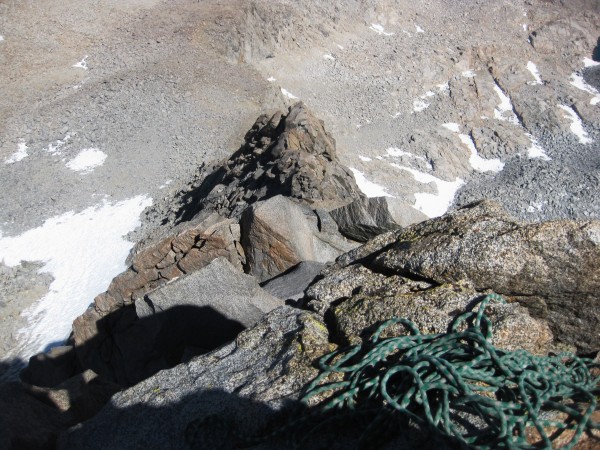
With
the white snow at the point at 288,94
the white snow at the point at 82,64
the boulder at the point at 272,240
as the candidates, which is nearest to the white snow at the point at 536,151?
the white snow at the point at 288,94

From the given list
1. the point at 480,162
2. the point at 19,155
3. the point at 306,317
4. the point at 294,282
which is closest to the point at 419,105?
the point at 480,162

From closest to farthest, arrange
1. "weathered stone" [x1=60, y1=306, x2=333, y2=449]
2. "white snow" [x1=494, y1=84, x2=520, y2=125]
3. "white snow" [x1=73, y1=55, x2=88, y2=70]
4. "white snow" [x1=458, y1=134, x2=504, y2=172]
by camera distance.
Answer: "weathered stone" [x1=60, y1=306, x2=333, y2=449] < "white snow" [x1=73, y1=55, x2=88, y2=70] < "white snow" [x1=458, y1=134, x2=504, y2=172] < "white snow" [x1=494, y1=84, x2=520, y2=125]

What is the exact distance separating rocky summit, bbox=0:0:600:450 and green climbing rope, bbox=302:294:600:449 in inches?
0.8

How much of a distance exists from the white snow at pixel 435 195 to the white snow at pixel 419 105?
30.8 feet

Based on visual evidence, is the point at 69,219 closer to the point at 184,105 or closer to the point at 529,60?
the point at 184,105

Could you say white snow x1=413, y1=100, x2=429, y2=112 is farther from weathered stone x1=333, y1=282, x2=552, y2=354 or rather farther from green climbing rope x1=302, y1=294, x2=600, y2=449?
→ green climbing rope x1=302, y1=294, x2=600, y2=449

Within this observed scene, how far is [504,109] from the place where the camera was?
46594 millimetres

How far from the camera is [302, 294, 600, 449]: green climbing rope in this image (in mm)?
3521

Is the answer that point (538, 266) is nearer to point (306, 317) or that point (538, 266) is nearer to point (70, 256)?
point (306, 317)

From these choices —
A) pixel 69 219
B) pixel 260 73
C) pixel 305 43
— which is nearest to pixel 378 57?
pixel 305 43

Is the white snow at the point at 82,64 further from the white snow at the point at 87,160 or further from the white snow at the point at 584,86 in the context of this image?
the white snow at the point at 584,86

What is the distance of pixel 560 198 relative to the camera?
3344 centimetres

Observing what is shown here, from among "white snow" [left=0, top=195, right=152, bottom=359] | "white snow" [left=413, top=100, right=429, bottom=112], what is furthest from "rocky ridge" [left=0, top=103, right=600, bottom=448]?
"white snow" [left=413, top=100, right=429, bottom=112]

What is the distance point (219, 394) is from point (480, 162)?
38786 mm
